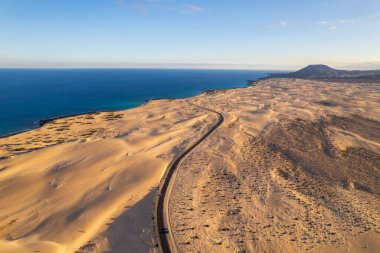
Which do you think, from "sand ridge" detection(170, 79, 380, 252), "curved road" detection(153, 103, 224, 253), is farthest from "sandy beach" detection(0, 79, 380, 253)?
"curved road" detection(153, 103, 224, 253)

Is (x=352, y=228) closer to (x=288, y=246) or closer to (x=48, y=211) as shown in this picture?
(x=288, y=246)

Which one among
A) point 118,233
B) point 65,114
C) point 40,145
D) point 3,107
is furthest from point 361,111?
point 3,107

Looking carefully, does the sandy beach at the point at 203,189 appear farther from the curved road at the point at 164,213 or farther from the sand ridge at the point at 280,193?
the curved road at the point at 164,213

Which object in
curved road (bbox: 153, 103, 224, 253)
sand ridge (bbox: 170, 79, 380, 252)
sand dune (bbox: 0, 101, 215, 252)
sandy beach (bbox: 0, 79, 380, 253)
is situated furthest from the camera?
sand dune (bbox: 0, 101, 215, 252)

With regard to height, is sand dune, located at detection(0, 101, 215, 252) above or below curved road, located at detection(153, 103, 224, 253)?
below

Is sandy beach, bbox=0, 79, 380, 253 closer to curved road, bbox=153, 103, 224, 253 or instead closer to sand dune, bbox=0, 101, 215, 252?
sand dune, bbox=0, 101, 215, 252

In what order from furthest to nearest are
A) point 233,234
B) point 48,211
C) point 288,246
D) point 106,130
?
point 106,130 → point 48,211 → point 233,234 → point 288,246

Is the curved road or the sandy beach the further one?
the sandy beach

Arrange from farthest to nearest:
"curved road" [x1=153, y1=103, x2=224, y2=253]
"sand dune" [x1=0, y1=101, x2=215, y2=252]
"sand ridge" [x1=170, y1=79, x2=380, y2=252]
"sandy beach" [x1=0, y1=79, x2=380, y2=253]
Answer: "sand dune" [x1=0, y1=101, x2=215, y2=252]
"sandy beach" [x1=0, y1=79, x2=380, y2=253]
"sand ridge" [x1=170, y1=79, x2=380, y2=252]
"curved road" [x1=153, y1=103, x2=224, y2=253]

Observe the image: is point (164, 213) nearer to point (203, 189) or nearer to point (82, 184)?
point (203, 189)
